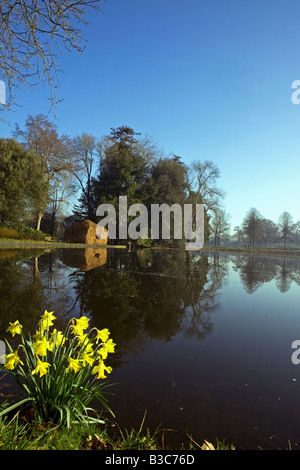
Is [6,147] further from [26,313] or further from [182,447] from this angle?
[182,447]

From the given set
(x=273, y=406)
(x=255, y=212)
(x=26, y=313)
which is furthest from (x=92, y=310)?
(x=255, y=212)

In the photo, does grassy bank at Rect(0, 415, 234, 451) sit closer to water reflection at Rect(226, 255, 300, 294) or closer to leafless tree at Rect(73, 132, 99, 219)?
water reflection at Rect(226, 255, 300, 294)

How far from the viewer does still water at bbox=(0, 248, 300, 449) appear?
64.3 inches

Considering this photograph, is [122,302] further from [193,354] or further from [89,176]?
[89,176]

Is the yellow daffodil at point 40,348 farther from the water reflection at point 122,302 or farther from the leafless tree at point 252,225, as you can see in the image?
the leafless tree at point 252,225

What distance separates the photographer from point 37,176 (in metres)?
18.5

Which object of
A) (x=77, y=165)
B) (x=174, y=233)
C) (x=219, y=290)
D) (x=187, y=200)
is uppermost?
(x=77, y=165)

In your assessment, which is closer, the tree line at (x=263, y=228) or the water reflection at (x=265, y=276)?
the water reflection at (x=265, y=276)

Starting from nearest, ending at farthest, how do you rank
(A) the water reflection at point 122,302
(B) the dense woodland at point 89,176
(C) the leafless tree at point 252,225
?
(A) the water reflection at point 122,302
(B) the dense woodland at point 89,176
(C) the leafless tree at point 252,225

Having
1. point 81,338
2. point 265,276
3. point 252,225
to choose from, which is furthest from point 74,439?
point 252,225

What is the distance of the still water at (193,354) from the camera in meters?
1.63

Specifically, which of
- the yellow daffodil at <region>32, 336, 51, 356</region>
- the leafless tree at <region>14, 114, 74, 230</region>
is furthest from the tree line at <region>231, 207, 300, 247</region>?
the yellow daffodil at <region>32, 336, 51, 356</region>

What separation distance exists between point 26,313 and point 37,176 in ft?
55.8

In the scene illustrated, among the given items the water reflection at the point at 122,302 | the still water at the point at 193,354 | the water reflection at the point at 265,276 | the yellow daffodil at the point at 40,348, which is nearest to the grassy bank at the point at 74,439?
the still water at the point at 193,354
